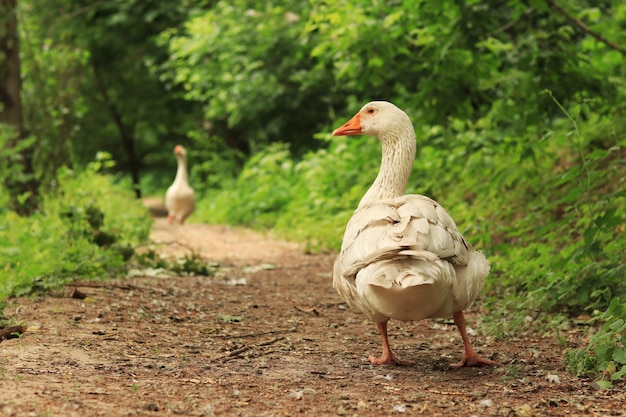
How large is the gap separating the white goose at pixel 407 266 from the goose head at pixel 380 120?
850mm

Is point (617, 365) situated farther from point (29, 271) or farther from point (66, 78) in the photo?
point (66, 78)

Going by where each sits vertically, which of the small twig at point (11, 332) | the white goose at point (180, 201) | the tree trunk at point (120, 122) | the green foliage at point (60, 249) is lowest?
the tree trunk at point (120, 122)

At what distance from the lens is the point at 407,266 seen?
3824mm

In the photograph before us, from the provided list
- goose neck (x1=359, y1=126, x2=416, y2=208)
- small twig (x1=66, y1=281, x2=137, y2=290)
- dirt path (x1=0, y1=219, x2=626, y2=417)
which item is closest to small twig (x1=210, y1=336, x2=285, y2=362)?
dirt path (x1=0, y1=219, x2=626, y2=417)

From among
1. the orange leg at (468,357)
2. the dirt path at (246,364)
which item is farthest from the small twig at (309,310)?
the orange leg at (468,357)

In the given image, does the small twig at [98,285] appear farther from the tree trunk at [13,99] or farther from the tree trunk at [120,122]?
the tree trunk at [120,122]

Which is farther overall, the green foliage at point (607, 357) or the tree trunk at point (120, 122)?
the tree trunk at point (120, 122)

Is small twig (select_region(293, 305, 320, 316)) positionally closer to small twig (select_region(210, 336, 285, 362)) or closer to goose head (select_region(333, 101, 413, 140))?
small twig (select_region(210, 336, 285, 362))

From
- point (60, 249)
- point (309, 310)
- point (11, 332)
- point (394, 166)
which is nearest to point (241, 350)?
point (11, 332)

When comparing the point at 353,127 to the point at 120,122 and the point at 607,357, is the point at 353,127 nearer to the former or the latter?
the point at 607,357

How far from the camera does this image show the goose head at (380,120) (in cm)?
524

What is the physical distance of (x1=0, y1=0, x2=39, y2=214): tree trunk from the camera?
11461mm

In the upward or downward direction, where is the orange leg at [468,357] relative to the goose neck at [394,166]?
downward

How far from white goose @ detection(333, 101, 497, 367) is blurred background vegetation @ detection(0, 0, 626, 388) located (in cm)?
77
